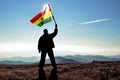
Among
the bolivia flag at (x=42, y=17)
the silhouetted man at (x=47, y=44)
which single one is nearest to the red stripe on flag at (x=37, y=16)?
the bolivia flag at (x=42, y=17)

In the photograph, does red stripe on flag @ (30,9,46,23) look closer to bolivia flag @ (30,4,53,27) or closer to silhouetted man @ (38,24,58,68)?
bolivia flag @ (30,4,53,27)

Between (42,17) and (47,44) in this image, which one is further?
(42,17)

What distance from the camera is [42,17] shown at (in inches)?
734

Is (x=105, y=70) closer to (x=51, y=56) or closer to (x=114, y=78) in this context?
(x=114, y=78)

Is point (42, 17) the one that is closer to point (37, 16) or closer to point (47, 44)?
point (37, 16)

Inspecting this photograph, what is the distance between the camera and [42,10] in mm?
18969

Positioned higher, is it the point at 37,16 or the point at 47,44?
the point at 37,16

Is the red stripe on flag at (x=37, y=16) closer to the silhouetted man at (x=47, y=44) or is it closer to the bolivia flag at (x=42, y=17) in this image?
the bolivia flag at (x=42, y=17)

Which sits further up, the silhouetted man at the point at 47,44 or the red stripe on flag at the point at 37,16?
the red stripe on flag at the point at 37,16

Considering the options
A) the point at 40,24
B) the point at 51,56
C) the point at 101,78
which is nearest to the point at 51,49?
the point at 51,56

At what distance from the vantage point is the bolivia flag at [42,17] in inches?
724

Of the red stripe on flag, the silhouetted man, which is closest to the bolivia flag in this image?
the red stripe on flag

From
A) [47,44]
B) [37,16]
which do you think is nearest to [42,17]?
[37,16]

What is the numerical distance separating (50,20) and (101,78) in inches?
222
